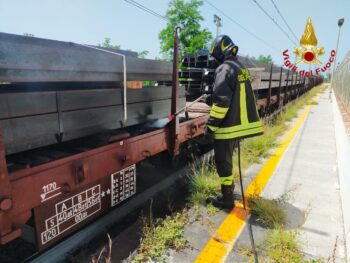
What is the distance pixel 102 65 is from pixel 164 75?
1119 mm

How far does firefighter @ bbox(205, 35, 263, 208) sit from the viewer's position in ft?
10.4

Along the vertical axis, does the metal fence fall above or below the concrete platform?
above

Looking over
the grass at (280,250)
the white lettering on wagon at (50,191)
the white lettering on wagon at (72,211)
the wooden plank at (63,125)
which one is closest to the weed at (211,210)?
the grass at (280,250)

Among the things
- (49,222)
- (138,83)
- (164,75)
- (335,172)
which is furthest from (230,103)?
(335,172)

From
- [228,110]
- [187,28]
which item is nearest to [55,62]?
[228,110]

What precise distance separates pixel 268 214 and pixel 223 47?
6.95ft

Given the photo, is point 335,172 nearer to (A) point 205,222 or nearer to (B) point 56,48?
(A) point 205,222

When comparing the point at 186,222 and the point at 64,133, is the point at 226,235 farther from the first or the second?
the point at 64,133

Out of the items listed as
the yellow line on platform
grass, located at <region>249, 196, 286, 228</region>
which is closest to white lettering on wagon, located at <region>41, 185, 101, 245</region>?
the yellow line on platform

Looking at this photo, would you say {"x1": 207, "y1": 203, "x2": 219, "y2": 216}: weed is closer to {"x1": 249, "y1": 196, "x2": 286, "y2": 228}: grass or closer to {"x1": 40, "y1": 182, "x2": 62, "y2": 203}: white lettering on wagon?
{"x1": 249, "y1": 196, "x2": 286, "y2": 228}: grass

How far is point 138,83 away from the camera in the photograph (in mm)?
2643

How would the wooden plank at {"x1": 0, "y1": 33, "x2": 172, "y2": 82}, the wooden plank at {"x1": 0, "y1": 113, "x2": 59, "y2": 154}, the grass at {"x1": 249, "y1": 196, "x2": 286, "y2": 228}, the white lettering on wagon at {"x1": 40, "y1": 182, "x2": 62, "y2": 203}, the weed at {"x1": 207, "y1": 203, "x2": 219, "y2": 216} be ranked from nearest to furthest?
the wooden plank at {"x1": 0, "y1": 33, "x2": 172, "y2": 82} < the wooden plank at {"x1": 0, "y1": 113, "x2": 59, "y2": 154} < the white lettering on wagon at {"x1": 40, "y1": 182, "x2": 62, "y2": 203} < the grass at {"x1": 249, "y1": 196, "x2": 286, "y2": 228} < the weed at {"x1": 207, "y1": 203, "x2": 219, "y2": 216}

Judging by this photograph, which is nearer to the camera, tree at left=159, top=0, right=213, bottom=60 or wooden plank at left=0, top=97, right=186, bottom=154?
wooden plank at left=0, top=97, right=186, bottom=154

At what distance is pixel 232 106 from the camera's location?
130 inches
